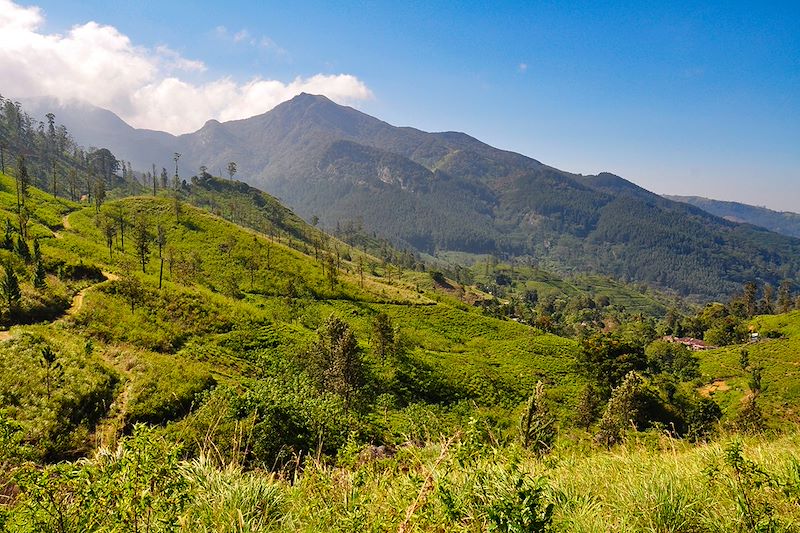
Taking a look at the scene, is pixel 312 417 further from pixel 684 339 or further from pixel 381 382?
pixel 684 339

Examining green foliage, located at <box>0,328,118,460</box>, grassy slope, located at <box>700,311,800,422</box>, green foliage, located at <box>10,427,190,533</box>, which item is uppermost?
green foliage, located at <box>10,427,190,533</box>

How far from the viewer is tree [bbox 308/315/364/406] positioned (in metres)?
36.8

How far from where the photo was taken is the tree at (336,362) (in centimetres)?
3678

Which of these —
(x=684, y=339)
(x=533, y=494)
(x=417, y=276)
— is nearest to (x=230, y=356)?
(x=533, y=494)

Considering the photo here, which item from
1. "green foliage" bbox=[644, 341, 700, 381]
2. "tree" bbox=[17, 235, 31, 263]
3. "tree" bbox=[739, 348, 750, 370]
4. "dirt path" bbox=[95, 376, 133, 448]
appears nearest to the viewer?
"dirt path" bbox=[95, 376, 133, 448]

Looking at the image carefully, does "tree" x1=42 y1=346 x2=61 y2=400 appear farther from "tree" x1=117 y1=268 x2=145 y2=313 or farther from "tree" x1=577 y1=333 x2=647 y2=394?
"tree" x1=577 y1=333 x2=647 y2=394

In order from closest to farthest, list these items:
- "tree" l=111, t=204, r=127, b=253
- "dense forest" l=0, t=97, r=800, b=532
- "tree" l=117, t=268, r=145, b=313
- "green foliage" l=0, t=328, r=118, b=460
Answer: "dense forest" l=0, t=97, r=800, b=532 < "green foliage" l=0, t=328, r=118, b=460 < "tree" l=117, t=268, r=145, b=313 < "tree" l=111, t=204, r=127, b=253

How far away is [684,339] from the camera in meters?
134

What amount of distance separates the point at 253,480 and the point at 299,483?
4.11 ft

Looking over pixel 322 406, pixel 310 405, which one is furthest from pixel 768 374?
pixel 310 405

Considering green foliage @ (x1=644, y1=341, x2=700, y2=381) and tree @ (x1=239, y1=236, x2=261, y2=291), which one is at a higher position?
tree @ (x1=239, y1=236, x2=261, y2=291)

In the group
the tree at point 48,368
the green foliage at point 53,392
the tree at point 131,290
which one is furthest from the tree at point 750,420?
the tree at point 131,290

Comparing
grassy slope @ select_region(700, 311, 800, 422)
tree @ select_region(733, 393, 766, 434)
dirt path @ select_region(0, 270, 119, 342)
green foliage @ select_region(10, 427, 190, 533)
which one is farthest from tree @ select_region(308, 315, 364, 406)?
grassy slope @ select_region(700, 311, 800, 422)

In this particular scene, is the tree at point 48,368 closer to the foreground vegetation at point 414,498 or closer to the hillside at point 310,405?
the hillside at point 310,405
